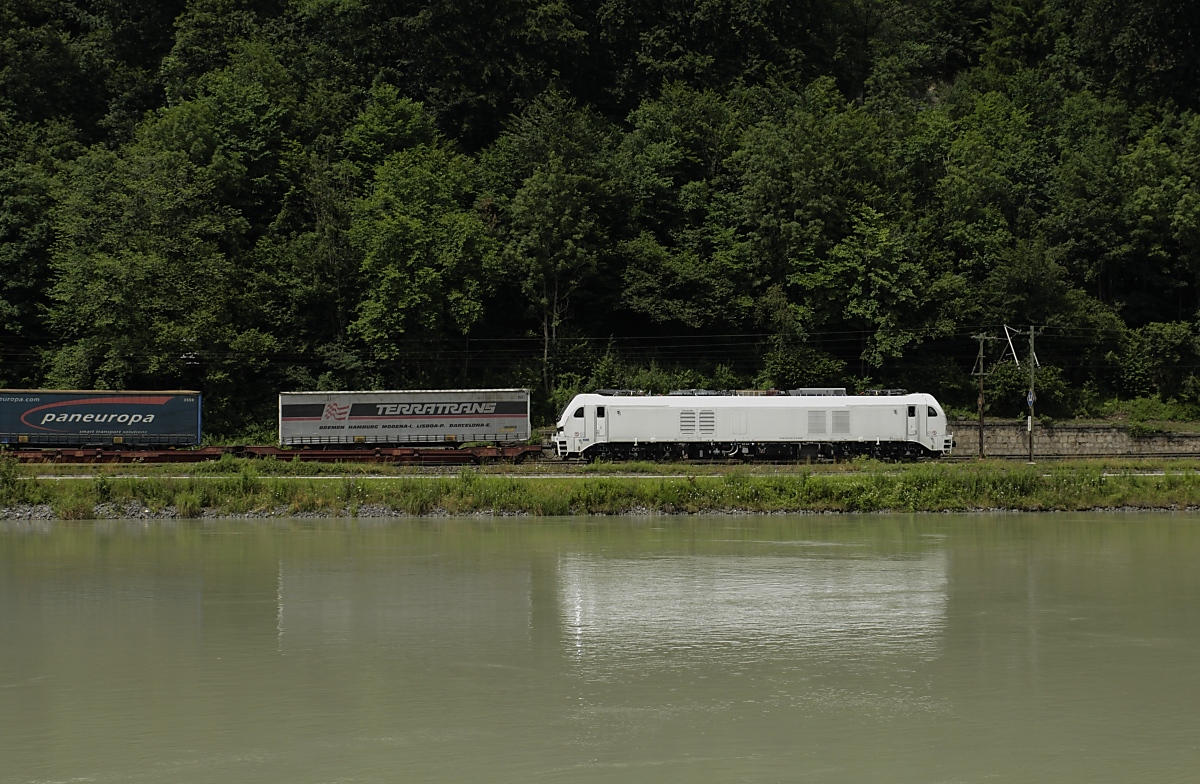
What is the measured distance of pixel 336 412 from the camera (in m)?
52.3

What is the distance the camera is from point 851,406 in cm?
4916

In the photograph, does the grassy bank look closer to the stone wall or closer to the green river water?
the green river water

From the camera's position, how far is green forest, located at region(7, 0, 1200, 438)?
56562 mm

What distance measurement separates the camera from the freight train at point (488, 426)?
4925cm

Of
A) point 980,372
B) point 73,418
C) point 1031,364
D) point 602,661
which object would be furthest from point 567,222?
point 602,661

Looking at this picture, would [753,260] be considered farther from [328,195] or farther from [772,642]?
[772,642]

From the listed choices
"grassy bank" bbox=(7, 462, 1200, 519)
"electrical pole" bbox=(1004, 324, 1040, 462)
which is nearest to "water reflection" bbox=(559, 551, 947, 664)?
"grassy bank" bbox=(7, 462, 1200, 519)

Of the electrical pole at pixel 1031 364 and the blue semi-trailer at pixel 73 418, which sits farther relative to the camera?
the electrical pole at pixel 1031 364

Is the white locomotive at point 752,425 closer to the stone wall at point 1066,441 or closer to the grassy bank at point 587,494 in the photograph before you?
the stone wall at point 1066,441

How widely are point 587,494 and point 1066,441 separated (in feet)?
91.7

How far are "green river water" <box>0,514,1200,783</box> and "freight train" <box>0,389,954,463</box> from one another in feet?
64.4

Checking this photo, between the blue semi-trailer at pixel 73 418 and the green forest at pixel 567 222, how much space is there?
3624 mm

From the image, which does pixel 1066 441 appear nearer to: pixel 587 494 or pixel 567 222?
pixel 567 222

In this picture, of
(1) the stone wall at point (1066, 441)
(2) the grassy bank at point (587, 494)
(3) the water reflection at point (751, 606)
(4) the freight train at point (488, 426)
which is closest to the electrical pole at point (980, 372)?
(1) the stone wall at point (1066, 441)
